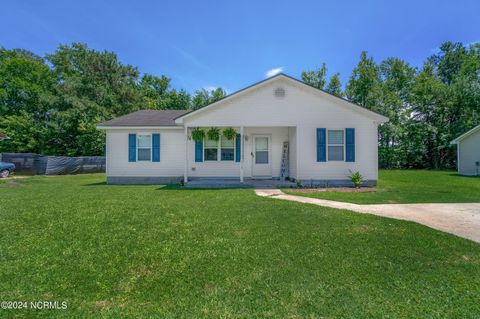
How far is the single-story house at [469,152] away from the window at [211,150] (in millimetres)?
18790

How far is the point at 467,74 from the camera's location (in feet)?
87.9

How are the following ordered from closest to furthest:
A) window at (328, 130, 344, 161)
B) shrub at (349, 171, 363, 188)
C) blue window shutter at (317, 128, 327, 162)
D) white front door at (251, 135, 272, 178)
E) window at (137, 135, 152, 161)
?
1. shrub at (349, 171, 363, 188)
2. blue window shutter at (317, 128, 327, 162)
3. window at (328, 130, 344, 161)
4. window at (137, 135, 152, 161)
5. white front door at (251, 135, 272, 178)

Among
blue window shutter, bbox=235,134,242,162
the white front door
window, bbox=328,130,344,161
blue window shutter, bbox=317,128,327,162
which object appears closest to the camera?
blue window shutter, bbox=317,128,327,162

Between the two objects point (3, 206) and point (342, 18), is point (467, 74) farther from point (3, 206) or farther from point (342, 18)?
point (3, 206)

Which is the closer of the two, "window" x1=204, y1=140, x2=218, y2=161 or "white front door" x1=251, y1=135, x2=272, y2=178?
"window" x1=204, y1=140, x2=218, y2=161

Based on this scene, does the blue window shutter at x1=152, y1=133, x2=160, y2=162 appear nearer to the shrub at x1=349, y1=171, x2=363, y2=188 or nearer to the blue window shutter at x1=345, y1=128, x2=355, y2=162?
the blue window shutter at x1=345, y1=128, x2=355, y2=162

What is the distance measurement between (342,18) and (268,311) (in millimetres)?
14489

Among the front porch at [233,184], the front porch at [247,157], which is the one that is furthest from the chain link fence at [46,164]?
the front porch at [233,184]

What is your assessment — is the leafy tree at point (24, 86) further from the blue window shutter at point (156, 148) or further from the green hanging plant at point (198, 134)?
the green hanging plant at point (198, 134)

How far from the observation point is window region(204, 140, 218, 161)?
12391 millimetres

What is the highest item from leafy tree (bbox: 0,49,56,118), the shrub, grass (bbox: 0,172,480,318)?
leafy tree (bbox: 0,49,56,118)

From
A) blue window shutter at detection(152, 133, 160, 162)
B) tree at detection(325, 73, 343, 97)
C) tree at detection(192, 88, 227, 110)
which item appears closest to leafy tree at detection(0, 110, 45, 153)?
tree at detection(192, 88, 227, 110)

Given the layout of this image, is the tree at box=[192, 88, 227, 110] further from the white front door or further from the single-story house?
the single-story house

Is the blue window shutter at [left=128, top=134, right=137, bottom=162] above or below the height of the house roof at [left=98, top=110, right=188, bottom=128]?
below
